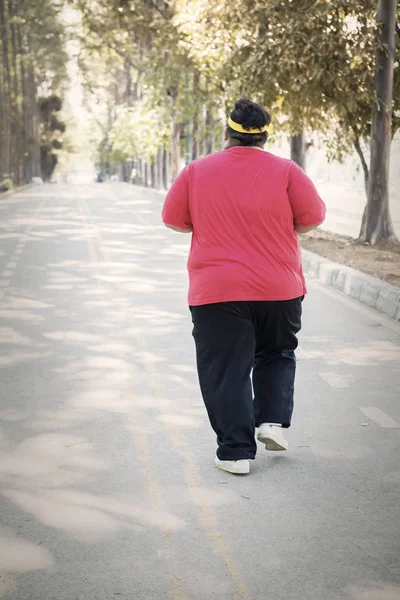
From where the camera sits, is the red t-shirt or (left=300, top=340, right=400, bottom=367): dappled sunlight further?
(left=300, top=340, right=400, bottom=367): dappled sunlight

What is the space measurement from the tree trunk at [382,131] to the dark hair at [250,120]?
1262cm

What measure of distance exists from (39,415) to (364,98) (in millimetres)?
12881

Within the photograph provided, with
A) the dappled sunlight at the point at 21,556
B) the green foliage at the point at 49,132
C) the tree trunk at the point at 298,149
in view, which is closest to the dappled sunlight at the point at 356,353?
the dappled sunlight at the point at 21,556

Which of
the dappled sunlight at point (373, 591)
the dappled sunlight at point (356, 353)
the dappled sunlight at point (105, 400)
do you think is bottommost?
the dappled sunlight at point (356, 353)

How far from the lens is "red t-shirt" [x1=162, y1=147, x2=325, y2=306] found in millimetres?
5211

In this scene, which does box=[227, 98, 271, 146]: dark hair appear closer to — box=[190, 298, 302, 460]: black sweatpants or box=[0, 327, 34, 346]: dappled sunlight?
box=[190, 298, 302, 460]: black sweatpants

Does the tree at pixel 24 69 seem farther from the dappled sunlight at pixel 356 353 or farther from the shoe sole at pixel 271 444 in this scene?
the shoe sole at pixel 271 444

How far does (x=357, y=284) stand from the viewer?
12672 millimetres

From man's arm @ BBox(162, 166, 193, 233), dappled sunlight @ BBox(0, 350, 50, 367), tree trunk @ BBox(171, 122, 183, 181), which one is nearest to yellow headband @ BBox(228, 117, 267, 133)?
man's arm @ BBox(162, 166, 193, 233)

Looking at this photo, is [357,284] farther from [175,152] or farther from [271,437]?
[175,152]

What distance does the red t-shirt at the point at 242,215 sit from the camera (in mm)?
5211

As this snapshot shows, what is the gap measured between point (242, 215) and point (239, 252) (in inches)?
7.4

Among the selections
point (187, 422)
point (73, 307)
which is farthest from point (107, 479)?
point (73, 307)

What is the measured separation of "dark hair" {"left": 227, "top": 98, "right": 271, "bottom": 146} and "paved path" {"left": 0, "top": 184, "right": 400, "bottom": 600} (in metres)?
1.71
